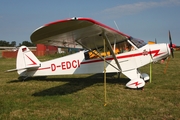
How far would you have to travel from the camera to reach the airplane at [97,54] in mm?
6023

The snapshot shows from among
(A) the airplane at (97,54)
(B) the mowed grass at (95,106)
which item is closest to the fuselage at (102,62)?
(A) the airplane at (97,54)

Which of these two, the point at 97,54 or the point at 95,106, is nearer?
the point at 95,106

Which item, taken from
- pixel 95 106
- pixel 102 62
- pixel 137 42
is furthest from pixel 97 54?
pixel 95 106

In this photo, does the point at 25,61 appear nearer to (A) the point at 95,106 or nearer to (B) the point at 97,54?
(B) the point at 97,54

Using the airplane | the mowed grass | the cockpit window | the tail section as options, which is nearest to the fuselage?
the airplane

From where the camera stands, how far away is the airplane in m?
6.02

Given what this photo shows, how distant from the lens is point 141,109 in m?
4.63

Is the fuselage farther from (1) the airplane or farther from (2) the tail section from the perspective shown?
(2) the tail section

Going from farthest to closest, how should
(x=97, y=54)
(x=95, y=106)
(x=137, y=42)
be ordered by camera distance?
(x=137, y=42), (x=97, y=54), (x=95, y=106)

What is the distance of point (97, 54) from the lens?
7.48 meters

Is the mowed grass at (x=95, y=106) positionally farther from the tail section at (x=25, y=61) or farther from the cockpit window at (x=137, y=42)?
the tail section at (x=25, y=61)

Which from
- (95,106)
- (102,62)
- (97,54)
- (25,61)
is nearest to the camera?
(95,106)

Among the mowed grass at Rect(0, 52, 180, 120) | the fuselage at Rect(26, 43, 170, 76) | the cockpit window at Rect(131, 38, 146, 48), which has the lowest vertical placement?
the mowed grass at Rect(0, 52, 180, 120)

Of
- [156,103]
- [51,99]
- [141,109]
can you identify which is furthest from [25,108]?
[156,103]
